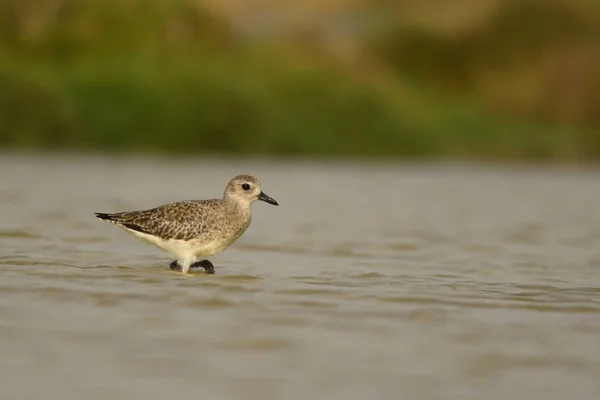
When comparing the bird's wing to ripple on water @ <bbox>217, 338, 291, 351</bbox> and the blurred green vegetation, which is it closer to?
ripple on water @ <bbox>217, 338, 291, 351</bbox>

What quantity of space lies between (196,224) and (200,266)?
385mm

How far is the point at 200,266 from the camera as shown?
1175 cm

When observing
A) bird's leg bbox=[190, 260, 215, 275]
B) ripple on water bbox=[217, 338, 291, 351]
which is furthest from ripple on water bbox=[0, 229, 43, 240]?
ripple on water bbox=[217, 338, 291, 351]

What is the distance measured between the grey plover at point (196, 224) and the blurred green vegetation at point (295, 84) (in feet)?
49.0

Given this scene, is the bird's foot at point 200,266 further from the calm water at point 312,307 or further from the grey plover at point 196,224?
the calm water at point 312,307

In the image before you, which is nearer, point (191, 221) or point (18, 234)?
point (191, 221)

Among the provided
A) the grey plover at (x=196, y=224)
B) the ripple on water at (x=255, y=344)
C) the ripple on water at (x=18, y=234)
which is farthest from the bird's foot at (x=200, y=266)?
the ripple on water at (x=255, y=344)

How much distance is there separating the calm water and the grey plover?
1.01ft

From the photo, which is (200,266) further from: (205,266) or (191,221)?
(191,221)

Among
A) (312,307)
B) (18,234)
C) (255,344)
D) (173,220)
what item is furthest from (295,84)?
(255,344)

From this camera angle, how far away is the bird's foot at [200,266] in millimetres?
11638

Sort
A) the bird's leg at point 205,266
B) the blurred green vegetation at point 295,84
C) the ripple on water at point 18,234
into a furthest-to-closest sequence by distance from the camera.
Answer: the blurred green vegetation at point 295,84 → the ripple on water at point 18,234 → the bird's leg at point 205,266

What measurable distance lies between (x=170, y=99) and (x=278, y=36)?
3.75 m

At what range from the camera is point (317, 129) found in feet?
91.7
